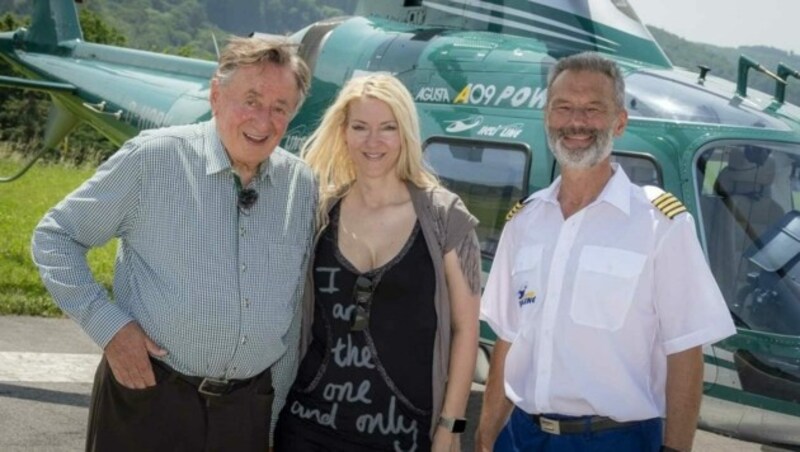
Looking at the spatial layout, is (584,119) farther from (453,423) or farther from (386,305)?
(453,423)

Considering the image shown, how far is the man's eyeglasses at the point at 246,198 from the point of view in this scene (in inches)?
118

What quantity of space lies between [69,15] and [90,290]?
8898 millimetres

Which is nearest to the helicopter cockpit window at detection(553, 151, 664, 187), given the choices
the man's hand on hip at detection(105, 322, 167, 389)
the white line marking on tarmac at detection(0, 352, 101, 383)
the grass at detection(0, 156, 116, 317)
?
the man's hand on hip at detection(105, 322, 167, 389)

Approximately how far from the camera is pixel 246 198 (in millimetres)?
2996

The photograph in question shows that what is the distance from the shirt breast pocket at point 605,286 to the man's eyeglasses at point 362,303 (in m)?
0.52

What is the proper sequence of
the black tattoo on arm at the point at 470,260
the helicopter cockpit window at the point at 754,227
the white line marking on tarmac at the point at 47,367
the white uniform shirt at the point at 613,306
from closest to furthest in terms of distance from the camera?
the white uniform shirt at the point at 613,306
the black tattoo on arm at the point at 470,260
the helicopter cockpit window at the point at 754,227
the white line marking on tarmac at the point at 47,367

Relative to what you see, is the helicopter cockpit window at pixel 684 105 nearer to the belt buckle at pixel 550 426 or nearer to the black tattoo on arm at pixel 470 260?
the black tattoo on arm at pixel 470 260

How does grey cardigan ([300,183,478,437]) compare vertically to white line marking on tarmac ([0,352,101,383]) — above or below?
above

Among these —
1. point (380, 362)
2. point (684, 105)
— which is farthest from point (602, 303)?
point (684, 105)

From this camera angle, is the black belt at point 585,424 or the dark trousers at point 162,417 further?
the dark trousers at point 162,417

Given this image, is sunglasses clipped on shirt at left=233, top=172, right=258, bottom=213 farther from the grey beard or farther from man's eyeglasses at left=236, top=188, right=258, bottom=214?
the grey beard

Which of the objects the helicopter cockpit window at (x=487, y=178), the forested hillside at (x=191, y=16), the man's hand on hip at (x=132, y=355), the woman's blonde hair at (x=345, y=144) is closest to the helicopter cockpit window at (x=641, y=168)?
the helicopter cockpit window at (x=487, y=178)

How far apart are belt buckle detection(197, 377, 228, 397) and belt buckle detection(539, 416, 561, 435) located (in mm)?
826

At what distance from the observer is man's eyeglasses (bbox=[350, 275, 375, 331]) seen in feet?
9.67
